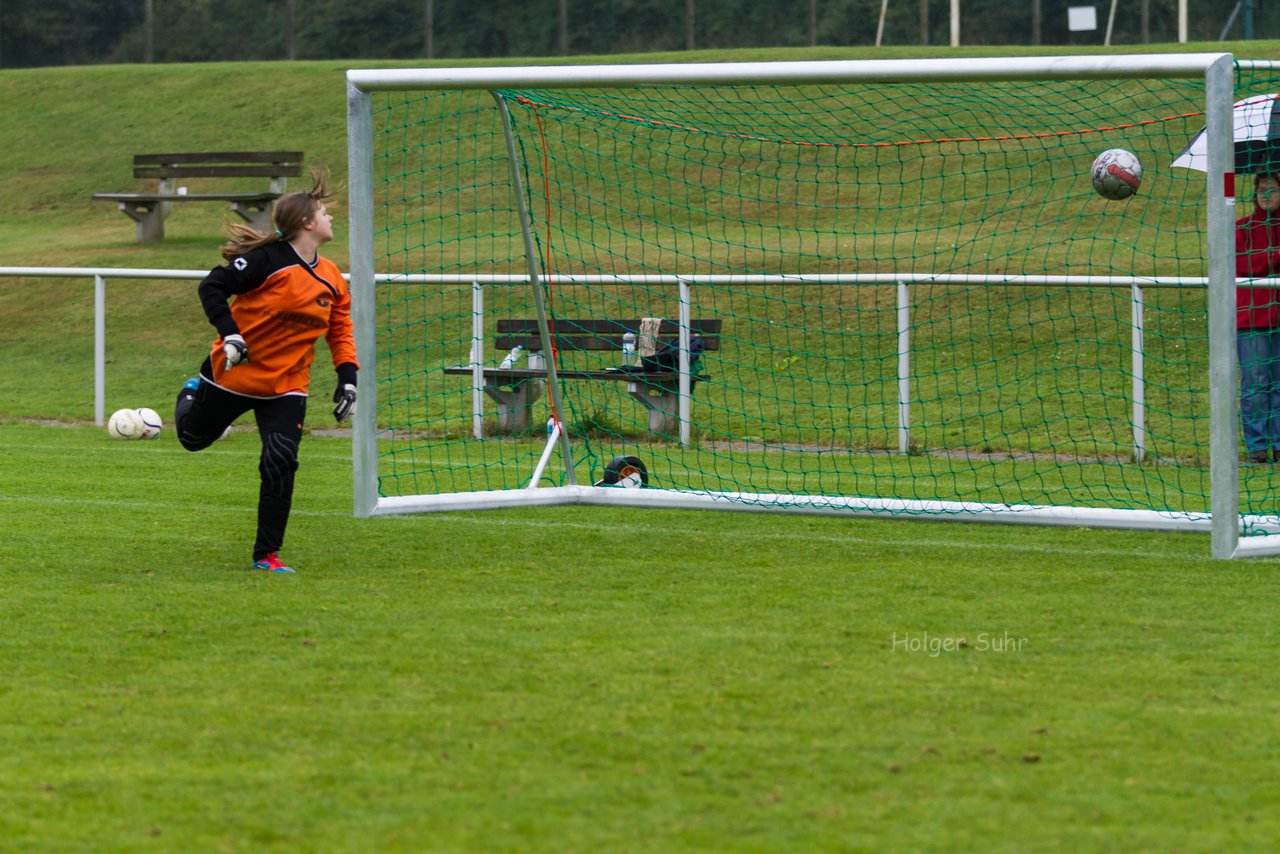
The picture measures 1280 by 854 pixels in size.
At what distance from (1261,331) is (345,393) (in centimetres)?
594

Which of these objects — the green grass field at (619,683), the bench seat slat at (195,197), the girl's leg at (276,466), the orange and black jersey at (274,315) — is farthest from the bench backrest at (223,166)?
the girl's leg at (276,466)

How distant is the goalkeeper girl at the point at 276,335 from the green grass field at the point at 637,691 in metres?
0.39

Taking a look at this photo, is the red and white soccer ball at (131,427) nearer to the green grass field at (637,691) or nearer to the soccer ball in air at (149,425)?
the soccer ball in air at (149,425)

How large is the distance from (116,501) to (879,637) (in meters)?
4.80

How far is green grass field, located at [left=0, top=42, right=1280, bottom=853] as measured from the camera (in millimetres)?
3623

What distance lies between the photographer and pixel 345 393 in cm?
668

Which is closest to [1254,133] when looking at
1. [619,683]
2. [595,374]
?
[595,374]

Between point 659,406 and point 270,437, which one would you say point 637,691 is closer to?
point 270,437

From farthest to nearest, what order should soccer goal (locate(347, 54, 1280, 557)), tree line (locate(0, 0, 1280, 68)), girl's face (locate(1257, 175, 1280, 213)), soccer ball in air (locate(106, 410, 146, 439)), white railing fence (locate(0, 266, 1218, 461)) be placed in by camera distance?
tree line (locate(0, 0, 1280, 68)) < soccer ball in air (locate(106, 410, 146, 439)) < white railing fence (locate(0, 266, 1218, 461)) < girl's face (locate(1257, 175, 1280, 213)) < soccer goal (locate(347, 54, 1280, 557))

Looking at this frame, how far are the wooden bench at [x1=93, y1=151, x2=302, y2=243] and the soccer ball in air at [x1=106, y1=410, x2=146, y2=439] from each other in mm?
8860

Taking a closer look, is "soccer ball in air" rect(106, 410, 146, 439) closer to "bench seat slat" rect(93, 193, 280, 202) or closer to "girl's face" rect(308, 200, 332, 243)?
"girl's face" rect(308, 200, 332, 243)

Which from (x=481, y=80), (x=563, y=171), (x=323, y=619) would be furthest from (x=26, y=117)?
(x=323, y=619)

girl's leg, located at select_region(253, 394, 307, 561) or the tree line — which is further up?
the tree line

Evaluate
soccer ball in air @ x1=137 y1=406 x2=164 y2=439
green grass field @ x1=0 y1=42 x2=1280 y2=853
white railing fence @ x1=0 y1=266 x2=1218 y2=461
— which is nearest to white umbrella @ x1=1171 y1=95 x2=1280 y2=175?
white railing fence @ x1=0 y1=266 x2=1218 y2=461
